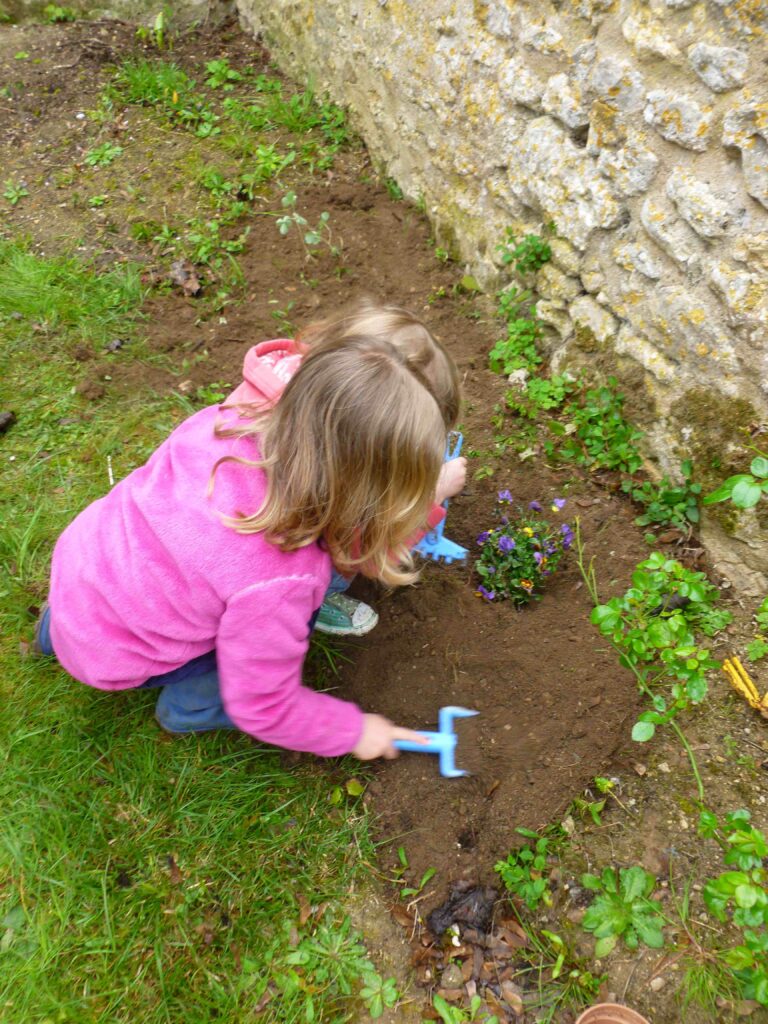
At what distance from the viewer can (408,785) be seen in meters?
1.96

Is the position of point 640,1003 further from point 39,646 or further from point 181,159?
point 181,159

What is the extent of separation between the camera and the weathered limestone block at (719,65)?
1.77m

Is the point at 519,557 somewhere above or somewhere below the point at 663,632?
below

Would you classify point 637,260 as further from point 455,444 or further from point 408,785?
point 408,785

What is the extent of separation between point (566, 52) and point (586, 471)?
1297 mm

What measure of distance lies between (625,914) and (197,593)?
3.73 ft

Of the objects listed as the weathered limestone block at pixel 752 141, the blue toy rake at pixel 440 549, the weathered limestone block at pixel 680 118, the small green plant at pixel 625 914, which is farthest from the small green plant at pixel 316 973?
the weathered limestone block at pixel 680 118

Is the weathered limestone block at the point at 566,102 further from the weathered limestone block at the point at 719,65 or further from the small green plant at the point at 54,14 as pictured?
the small green plant at the point at 54,14

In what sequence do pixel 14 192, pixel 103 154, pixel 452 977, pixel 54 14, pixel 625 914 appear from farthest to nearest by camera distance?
pixel 54 14
pixel 103 154
pixel 14 192
pixel 452 977
pixel 625 914

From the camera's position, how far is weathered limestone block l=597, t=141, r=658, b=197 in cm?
207

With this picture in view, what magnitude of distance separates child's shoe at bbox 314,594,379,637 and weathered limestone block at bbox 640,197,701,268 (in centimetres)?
133

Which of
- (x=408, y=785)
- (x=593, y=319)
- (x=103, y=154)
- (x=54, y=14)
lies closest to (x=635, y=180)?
(x=593, y=319)

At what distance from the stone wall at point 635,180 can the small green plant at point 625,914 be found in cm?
87

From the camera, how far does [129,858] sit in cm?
190
